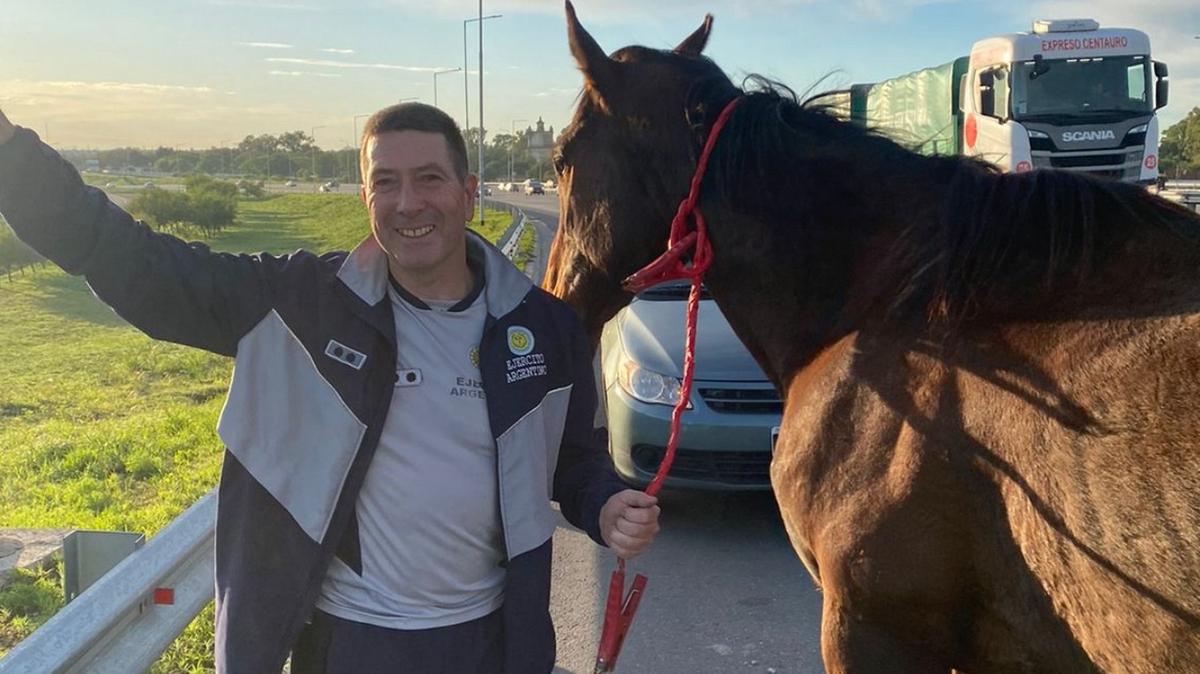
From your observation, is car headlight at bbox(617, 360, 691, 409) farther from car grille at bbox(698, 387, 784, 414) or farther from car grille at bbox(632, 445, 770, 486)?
car grille at bbox(632, 445, 770, 486)

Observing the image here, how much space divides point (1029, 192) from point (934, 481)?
65 centimetres

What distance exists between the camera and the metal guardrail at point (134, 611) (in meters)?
2.20

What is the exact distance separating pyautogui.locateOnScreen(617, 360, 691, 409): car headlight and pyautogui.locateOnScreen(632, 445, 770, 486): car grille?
0.87 feet

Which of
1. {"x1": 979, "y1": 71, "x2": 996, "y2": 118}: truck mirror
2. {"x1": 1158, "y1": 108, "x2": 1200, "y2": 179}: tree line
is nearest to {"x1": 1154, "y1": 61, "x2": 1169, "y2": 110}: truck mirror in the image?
{"x1": 979, "y1": 71, "x2": 996, "y2": 118}: truck mirror

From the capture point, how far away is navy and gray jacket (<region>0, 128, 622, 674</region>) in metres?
1.91

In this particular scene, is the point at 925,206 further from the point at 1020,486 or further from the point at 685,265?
the point at 1020,486

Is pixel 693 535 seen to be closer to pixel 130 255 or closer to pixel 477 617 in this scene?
pixel 477 617

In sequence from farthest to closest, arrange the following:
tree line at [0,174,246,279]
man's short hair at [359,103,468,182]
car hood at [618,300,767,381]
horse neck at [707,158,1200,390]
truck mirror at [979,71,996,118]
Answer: tree line at [0,174,246,279] → truck mirror at [979,71,996,118] → car hood at [618,300,767,381] → man's short hair at [359,103,468,182] → horse neck at [707,158,1200,390]

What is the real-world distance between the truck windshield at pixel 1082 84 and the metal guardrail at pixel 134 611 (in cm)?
1719

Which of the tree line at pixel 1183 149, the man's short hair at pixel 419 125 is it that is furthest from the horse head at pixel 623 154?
the tree line at pixel 1183 149

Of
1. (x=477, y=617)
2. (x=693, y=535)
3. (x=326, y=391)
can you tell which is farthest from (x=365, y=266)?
(x=693, y=535)

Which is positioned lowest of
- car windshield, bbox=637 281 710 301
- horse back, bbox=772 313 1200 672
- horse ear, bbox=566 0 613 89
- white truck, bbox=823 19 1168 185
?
car windshield, bbox=637 281 710 301

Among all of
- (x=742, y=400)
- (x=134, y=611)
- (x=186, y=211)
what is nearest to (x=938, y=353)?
(x=134, y=611)

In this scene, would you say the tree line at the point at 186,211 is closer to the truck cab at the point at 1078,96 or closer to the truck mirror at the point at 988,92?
the truck mirror at the point at 988,92
